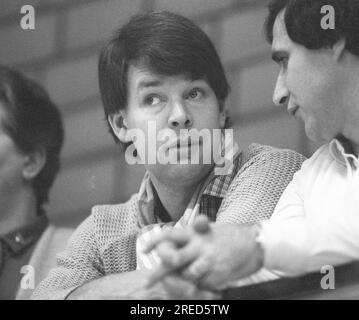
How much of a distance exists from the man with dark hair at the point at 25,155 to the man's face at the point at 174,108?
0.71 ft

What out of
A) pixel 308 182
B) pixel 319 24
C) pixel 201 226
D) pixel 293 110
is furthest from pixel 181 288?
pixel 319 24

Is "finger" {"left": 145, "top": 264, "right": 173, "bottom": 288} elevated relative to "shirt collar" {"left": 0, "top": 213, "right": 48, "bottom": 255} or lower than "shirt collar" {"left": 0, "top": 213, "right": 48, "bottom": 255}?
elevated

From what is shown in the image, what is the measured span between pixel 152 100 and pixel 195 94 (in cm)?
9

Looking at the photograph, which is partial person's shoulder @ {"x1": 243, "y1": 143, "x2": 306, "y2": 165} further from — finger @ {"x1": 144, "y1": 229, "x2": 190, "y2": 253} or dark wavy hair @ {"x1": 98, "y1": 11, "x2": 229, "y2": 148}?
finger @ {"x1": 144, "y1": 229, "x2": 190, "y2": 253}

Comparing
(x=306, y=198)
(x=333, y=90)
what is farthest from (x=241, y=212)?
(x=333, y=90)

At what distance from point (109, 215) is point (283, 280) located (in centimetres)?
44

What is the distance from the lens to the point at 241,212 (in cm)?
151

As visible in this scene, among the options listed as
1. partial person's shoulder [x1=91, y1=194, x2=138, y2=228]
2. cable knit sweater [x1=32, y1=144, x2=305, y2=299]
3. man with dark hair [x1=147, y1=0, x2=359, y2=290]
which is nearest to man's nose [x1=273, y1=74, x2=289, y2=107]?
man with dark hair [x1=147, y1=0, x2=359, y2=290]

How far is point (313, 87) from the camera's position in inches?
60.5

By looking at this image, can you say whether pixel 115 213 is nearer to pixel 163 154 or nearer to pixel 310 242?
pixel 163 154

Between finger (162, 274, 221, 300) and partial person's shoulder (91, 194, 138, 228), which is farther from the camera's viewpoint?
partial person's shoulder (91, 194, 138, 228)

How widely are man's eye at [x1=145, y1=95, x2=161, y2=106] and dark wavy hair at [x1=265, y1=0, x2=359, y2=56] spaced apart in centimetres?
29

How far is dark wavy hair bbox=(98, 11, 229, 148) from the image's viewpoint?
1632mm

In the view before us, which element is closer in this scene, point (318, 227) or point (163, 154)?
point (318, 227)
